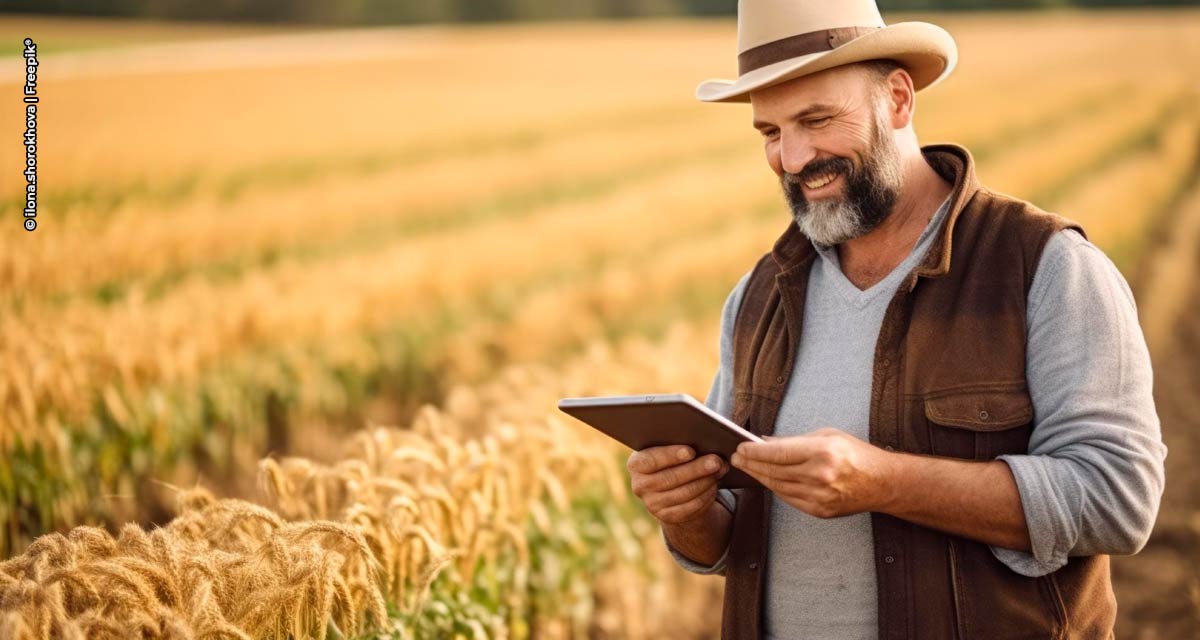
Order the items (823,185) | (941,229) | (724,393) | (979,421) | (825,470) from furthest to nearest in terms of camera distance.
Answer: (724,393) → (823,185) → (941,229) → (979,421) → (825,470)

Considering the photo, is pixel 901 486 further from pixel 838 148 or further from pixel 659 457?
pixel 838 148

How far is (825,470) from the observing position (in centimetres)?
253

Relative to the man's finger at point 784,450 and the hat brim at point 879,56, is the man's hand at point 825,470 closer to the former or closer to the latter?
the man's finger at point 784,450

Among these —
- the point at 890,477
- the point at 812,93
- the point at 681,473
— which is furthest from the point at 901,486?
the point at 812,93

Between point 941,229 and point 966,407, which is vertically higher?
point 941,229

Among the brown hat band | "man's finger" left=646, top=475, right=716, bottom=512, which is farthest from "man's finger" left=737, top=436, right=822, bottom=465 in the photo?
the brown hat band

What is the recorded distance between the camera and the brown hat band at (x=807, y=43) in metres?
3.03

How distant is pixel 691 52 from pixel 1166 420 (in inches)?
1094

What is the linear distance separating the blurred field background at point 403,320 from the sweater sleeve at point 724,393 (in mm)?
767

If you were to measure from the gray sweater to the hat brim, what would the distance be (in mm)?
403

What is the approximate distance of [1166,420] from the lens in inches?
379

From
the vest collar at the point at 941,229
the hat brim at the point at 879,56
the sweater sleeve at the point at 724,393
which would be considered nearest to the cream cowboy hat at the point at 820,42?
the hat brim at the point at 879,56

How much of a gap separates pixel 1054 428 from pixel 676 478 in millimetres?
794

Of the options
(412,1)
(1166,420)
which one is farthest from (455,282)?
(412,1)
